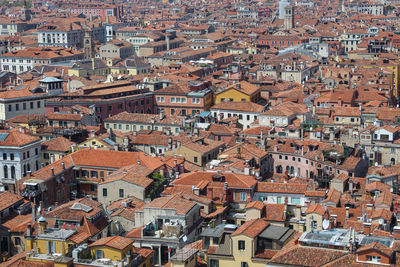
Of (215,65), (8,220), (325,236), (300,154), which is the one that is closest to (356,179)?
(300,154)

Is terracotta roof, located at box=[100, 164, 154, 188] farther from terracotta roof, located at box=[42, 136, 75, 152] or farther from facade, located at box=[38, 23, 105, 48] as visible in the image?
facade, located at box=[38, 23, 105, 48]

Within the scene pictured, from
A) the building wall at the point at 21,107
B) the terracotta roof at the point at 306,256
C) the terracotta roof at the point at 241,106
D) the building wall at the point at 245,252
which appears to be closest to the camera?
the terracotta roof at the point at 306,256

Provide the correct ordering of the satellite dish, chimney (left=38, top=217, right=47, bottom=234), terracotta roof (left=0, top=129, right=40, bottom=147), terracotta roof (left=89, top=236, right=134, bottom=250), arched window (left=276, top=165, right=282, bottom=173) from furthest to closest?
arched window (left=276, top=165, right=282, bottom=173) < terracotta roof (left=0, top=129, right=40, bottom=147) < chimney (left=38, top=217, right=47, bottom=234) < the satellite dish < terracotta roof (left=89, top=236, right=134, bottom=250)

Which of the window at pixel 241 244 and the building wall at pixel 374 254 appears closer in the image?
the building wall at pixel 374 254

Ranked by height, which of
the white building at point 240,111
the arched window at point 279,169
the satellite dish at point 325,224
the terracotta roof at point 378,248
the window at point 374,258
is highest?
the terracotta roof at point 378,248

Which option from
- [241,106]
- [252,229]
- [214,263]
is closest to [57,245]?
[214,263]

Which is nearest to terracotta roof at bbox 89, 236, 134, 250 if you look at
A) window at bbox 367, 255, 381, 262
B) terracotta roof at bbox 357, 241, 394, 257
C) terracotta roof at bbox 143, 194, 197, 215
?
terracotta roof at bbox 143, 194, 197, 215

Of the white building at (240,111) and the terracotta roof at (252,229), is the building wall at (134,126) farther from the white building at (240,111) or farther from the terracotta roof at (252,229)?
the terracotta roof at (252,229)

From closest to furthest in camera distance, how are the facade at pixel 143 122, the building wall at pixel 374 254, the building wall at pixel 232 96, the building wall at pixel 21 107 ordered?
the building wall at pixel 374 254, the facade at pixel 143 122, the building wall at pixel 21 107, the building wall at pixel 232 96

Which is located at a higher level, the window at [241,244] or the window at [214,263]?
the window at [241,244]

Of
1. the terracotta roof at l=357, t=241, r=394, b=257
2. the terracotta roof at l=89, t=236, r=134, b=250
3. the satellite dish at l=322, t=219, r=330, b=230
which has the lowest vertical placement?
the satellite dish at l=322, t=219, r=330, b=230

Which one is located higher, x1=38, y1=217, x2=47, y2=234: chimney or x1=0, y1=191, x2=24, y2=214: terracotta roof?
x1=38, y1=217, x2=47, y2=234: chimney

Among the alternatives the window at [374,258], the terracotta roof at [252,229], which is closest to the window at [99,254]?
the terracotta roof at [252,229]

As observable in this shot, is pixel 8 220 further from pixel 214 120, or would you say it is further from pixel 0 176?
pixel 214 120
